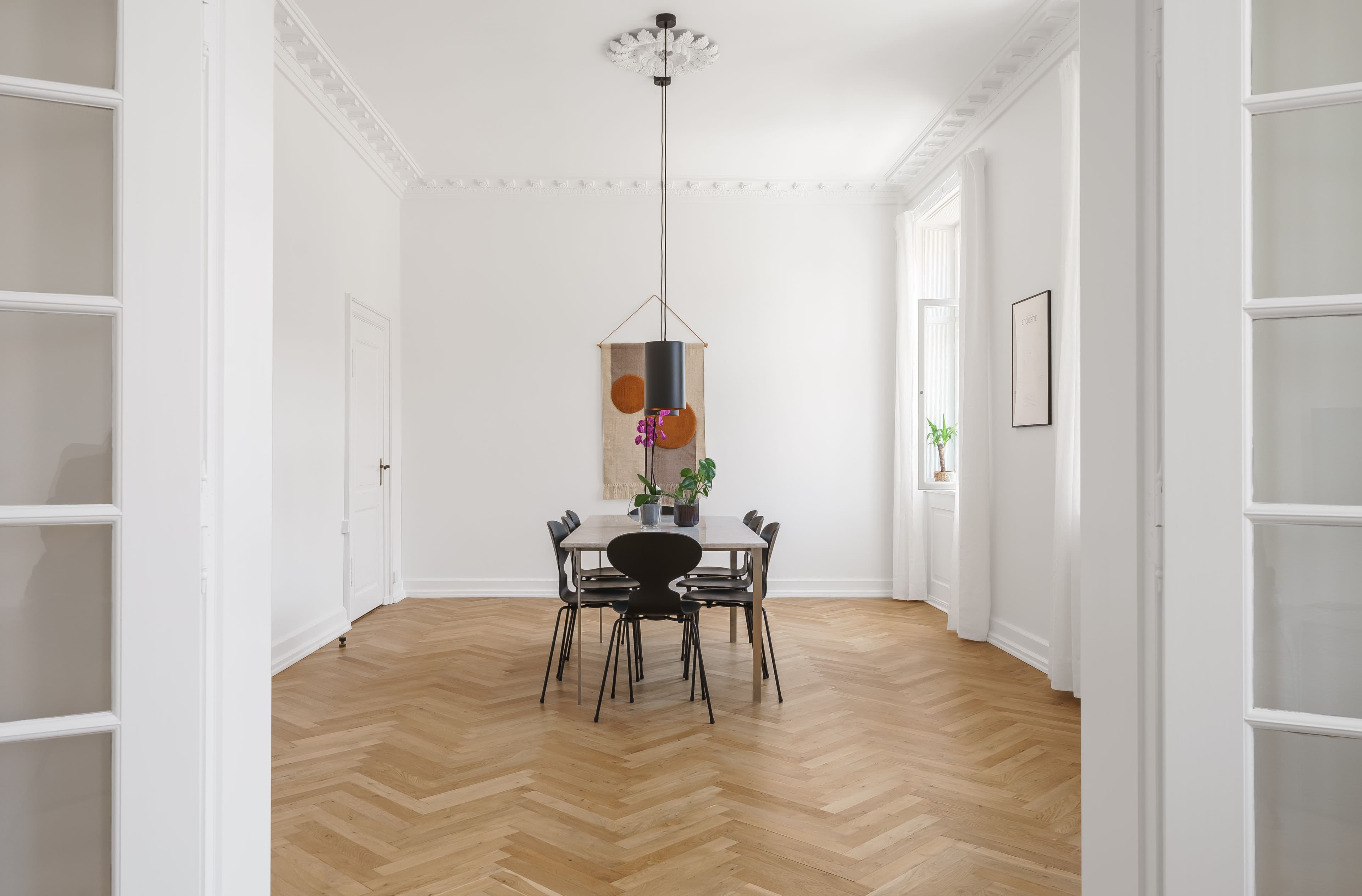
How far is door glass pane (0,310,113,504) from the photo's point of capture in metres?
1.22

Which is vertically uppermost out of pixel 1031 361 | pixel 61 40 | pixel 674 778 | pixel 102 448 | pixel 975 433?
pixel 61 40

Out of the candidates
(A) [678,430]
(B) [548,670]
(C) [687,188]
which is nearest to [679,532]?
(B) [548,670]

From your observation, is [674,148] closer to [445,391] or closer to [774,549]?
[445,391]

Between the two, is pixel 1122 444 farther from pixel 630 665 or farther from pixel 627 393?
pixel 627 393

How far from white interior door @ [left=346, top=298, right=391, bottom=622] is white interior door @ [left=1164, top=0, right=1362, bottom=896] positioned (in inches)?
211

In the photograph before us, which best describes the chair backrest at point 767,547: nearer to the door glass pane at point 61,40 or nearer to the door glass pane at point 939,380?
the door glass pane at point 939,380

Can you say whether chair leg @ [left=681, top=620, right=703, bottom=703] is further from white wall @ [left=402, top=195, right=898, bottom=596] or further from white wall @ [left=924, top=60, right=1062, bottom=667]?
white wall @ [left=402, top=195, right=898, bottom=596]

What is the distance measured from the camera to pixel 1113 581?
148 cm

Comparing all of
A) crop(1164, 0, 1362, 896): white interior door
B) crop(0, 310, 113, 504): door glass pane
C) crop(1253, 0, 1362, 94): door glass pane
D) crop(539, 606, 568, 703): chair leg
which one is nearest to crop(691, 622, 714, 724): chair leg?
crop(539, 606, 568, 703): chair leg

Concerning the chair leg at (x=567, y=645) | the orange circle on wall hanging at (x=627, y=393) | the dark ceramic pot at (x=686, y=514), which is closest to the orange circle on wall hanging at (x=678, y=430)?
the orange circle on wall hanging at (x=627, y=393)

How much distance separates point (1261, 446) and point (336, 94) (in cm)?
567

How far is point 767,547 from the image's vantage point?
12.8 ft

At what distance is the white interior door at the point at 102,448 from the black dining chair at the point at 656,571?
231cm

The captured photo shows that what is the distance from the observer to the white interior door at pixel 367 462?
5.58 meters
